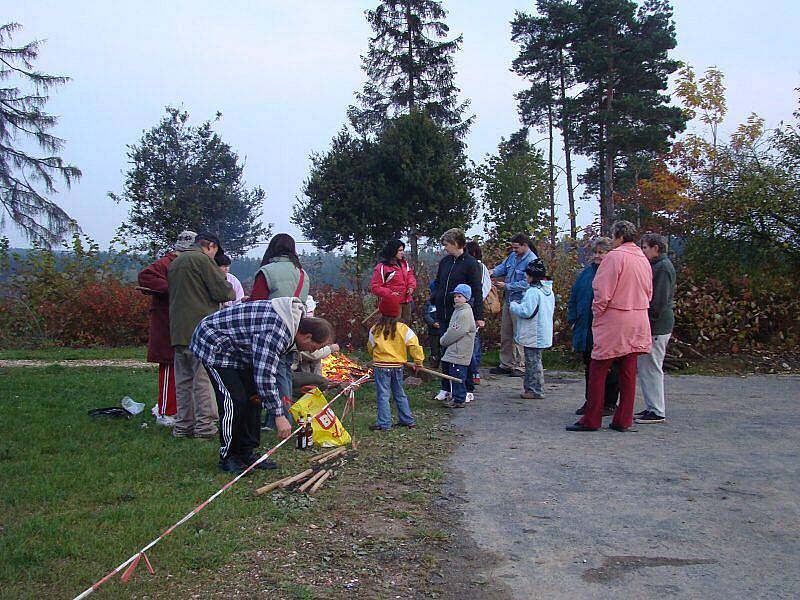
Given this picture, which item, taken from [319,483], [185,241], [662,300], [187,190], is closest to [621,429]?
[662,300]

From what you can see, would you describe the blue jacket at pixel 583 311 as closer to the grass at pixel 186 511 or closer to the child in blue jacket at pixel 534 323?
the child in blue jacket at pixel 534 323

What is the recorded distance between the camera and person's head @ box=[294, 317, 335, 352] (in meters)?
5.29

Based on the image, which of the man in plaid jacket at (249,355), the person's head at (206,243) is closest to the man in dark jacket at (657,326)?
the man in plaid jacket at (249,355)

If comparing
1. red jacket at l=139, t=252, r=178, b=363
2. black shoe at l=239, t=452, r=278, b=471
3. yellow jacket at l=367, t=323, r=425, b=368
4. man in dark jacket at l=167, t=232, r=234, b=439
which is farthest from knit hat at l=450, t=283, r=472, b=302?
black shoe at l=239, t=452, r=278, b=471

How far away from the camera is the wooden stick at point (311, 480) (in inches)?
217

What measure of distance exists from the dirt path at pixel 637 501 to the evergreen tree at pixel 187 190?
15377 millimetres

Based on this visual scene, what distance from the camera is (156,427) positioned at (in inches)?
302

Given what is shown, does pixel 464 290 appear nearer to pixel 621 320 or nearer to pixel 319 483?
pixel 621 320

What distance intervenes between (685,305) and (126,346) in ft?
35.1

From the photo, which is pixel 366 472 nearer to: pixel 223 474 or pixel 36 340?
pixel 223 474

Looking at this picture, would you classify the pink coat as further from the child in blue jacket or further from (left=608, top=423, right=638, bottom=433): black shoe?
the child in blue jacket

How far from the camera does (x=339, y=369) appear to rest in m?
10.6

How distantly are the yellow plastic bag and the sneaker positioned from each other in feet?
10.0

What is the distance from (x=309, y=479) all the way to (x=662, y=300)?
13.7ft
